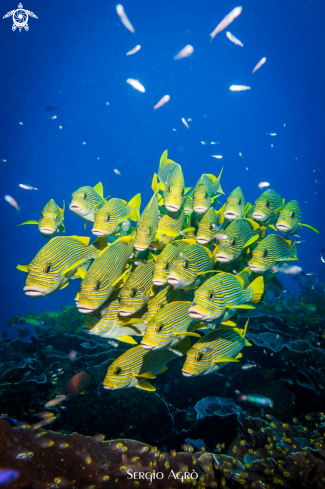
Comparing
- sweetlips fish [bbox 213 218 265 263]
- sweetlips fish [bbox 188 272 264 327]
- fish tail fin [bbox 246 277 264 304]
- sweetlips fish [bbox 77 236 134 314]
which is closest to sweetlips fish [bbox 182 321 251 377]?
sweetlips fish [bbox 188 272 264 327]

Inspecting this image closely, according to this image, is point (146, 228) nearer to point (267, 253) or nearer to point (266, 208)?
point (267, 253)

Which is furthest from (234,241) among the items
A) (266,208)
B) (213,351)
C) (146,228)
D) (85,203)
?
(85,203)

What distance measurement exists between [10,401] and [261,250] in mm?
4843

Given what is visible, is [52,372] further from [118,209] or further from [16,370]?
[118,209]

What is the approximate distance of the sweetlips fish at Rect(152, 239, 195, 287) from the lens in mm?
2426

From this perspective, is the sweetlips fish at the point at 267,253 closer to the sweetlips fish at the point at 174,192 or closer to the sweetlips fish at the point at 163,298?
the sweetlips fish at the point at 163,298

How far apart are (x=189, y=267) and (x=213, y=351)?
92 cm

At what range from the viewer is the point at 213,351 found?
2.42m

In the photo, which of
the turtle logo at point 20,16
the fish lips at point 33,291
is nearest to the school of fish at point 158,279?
the fish lips at point 33,291

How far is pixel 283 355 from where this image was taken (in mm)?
4453

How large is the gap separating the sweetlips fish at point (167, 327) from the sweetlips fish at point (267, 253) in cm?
124

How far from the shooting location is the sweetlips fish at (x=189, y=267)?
230cm

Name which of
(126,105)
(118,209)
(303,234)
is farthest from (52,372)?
(303,234)

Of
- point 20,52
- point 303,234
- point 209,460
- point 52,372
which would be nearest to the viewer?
point 209,460
